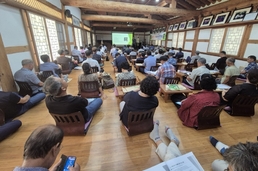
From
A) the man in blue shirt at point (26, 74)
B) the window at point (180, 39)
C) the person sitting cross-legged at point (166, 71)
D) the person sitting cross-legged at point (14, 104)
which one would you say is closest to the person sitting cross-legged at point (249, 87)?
the person sitting cross-legged at point (166, 71)

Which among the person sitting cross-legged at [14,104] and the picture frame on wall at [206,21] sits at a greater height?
the picture frame on wall at [206,21]

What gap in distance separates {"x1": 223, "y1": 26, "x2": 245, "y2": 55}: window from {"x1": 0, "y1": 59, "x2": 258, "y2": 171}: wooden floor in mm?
3841

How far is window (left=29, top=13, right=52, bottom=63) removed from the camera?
10.5 feet

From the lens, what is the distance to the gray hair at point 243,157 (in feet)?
1.77

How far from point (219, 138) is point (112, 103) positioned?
1.95m

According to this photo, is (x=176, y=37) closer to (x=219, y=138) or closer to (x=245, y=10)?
(x=245, y=10)

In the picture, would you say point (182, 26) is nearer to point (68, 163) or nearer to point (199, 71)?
point (199, 71)

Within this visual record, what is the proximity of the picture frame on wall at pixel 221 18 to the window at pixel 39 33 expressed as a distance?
276 inches

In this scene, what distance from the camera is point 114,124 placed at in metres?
1.97

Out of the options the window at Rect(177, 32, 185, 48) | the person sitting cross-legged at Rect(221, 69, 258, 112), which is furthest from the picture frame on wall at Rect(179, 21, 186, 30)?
the person sitting cross-legged at Rect(221, 69, 258, 112)

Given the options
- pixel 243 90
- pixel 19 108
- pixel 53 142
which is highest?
pixel 53 142

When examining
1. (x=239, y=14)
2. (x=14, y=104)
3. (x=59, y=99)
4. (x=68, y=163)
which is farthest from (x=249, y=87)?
(x=239, y=14)

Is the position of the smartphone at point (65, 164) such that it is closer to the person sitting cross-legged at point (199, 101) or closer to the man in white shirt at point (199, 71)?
the person sitting cross-legged at point (199, 101)

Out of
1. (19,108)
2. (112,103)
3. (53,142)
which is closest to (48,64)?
(19,108)
